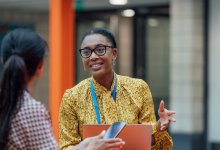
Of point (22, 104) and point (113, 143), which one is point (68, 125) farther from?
point (22, 104)

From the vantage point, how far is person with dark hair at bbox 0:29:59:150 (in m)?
2.22

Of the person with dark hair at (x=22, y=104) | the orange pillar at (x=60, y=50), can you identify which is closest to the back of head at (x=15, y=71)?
the person with dark hair at (x=22, y=104)

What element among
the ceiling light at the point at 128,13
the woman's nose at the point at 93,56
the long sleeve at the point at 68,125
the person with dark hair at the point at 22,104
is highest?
the ceiling light at the point at 128,13

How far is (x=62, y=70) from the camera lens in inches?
309

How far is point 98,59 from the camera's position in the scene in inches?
128

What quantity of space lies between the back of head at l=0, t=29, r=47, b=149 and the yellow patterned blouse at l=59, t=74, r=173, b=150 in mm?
953

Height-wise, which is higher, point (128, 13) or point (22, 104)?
point (128, 13)

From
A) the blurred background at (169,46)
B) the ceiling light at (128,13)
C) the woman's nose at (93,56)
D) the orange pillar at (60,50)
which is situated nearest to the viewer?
the woman's nose at (93,56)

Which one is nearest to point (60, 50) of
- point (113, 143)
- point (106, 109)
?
point (106, 109)

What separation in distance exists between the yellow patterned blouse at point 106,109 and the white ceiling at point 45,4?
20.2ft

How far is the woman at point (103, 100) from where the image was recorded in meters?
3.20

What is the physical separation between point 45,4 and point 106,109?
286 inches

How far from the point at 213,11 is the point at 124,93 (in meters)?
5.34

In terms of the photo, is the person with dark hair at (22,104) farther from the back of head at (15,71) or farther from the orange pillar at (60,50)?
the orange pillar at (60,50)
